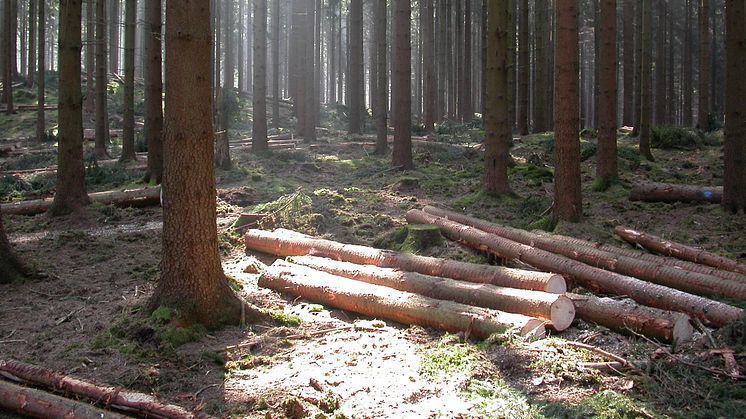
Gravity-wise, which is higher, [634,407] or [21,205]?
[21,205]

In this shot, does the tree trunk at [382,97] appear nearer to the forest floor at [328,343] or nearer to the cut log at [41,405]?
the forest floor at [328,343]

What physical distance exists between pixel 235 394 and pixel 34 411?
1.40 meters

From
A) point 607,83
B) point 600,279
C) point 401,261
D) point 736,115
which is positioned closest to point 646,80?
point 607,83

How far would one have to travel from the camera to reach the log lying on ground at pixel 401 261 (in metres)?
6.96

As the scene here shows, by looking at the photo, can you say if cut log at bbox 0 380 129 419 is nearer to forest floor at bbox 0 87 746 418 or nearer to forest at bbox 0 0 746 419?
forest at bbox 0 0 746 419

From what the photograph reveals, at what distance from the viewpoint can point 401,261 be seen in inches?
323

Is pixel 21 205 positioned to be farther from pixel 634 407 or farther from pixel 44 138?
pixel 44 138

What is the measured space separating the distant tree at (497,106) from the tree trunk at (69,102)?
7.65 metres

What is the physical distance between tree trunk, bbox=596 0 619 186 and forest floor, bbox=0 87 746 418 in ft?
3.56

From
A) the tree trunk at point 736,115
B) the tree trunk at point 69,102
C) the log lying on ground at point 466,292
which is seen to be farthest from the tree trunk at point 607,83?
the tree trunk at point 69,102

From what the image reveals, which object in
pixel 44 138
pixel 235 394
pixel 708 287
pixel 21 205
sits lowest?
pixel 235 394

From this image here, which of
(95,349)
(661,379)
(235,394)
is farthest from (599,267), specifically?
(95,349)

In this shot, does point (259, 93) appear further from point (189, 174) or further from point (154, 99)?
point (189, 174)

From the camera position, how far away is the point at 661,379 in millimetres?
4816
